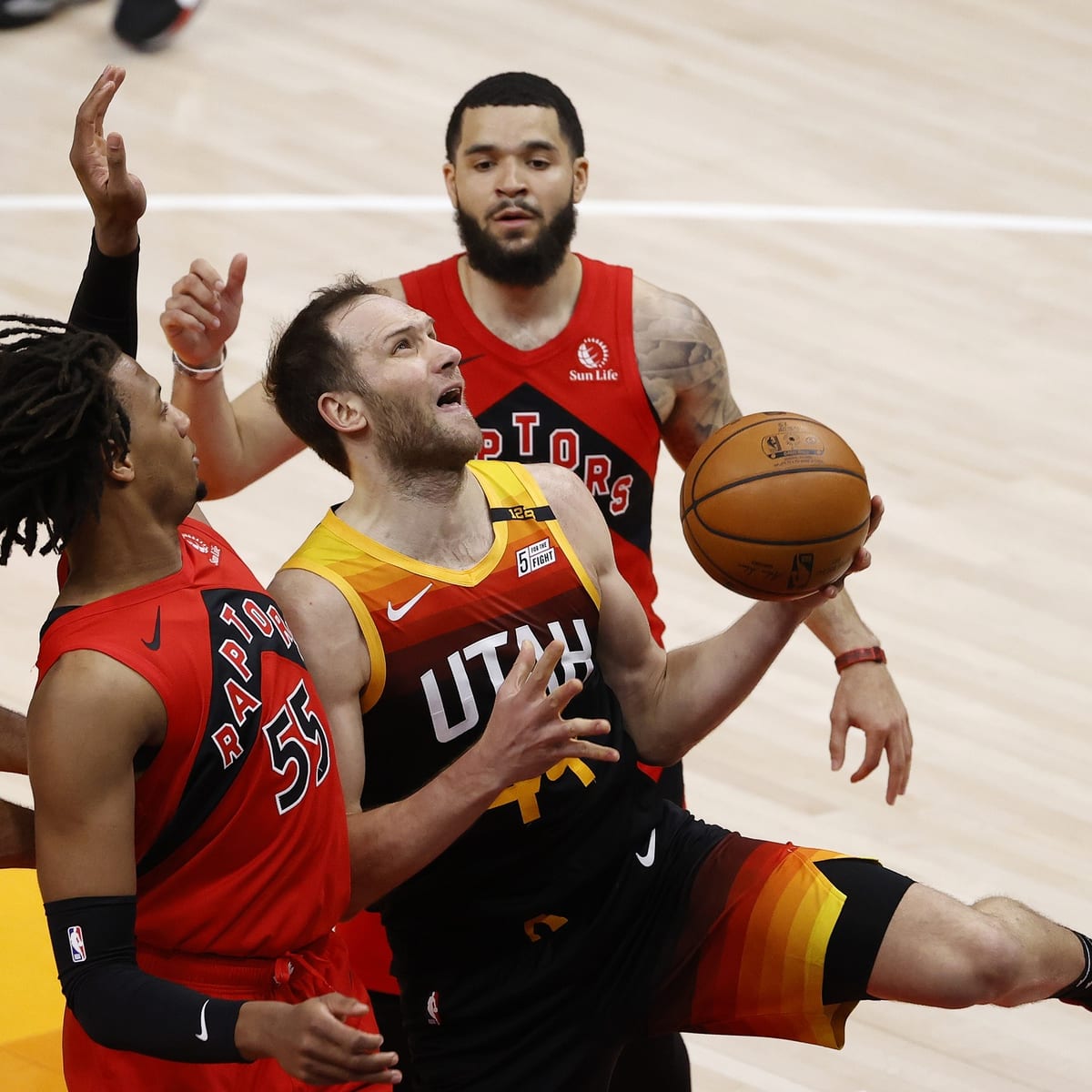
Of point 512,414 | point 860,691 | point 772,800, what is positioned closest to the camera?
point 860,691

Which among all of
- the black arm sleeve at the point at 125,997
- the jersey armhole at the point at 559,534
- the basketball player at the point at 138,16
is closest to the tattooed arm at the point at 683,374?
the jersey armhole at the point at 559,534

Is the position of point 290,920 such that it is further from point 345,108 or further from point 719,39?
point 719,39

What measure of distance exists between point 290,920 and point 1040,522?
491 cm

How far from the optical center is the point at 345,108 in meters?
10.3

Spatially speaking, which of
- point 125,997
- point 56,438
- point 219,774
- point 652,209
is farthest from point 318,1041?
point 652,209

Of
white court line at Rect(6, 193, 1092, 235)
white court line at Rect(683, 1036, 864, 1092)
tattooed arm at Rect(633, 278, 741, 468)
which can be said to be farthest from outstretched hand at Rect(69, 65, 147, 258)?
white court line at Rect(6, 193, 1092, 235)

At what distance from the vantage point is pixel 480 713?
12.1ft

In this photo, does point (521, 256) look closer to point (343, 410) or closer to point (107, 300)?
point (343, 410)

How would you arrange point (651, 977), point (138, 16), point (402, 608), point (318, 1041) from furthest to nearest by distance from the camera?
point (138, 16)
point (651, 977)
point (402, 608)
point (318, 1041)

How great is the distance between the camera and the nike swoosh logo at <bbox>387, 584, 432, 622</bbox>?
3.64 metres

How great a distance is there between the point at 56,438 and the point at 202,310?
109cm

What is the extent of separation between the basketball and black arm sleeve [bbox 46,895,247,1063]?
1394mm

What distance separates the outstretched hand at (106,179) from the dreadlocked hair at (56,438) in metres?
0.62

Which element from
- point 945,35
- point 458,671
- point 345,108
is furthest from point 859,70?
point 458,671
